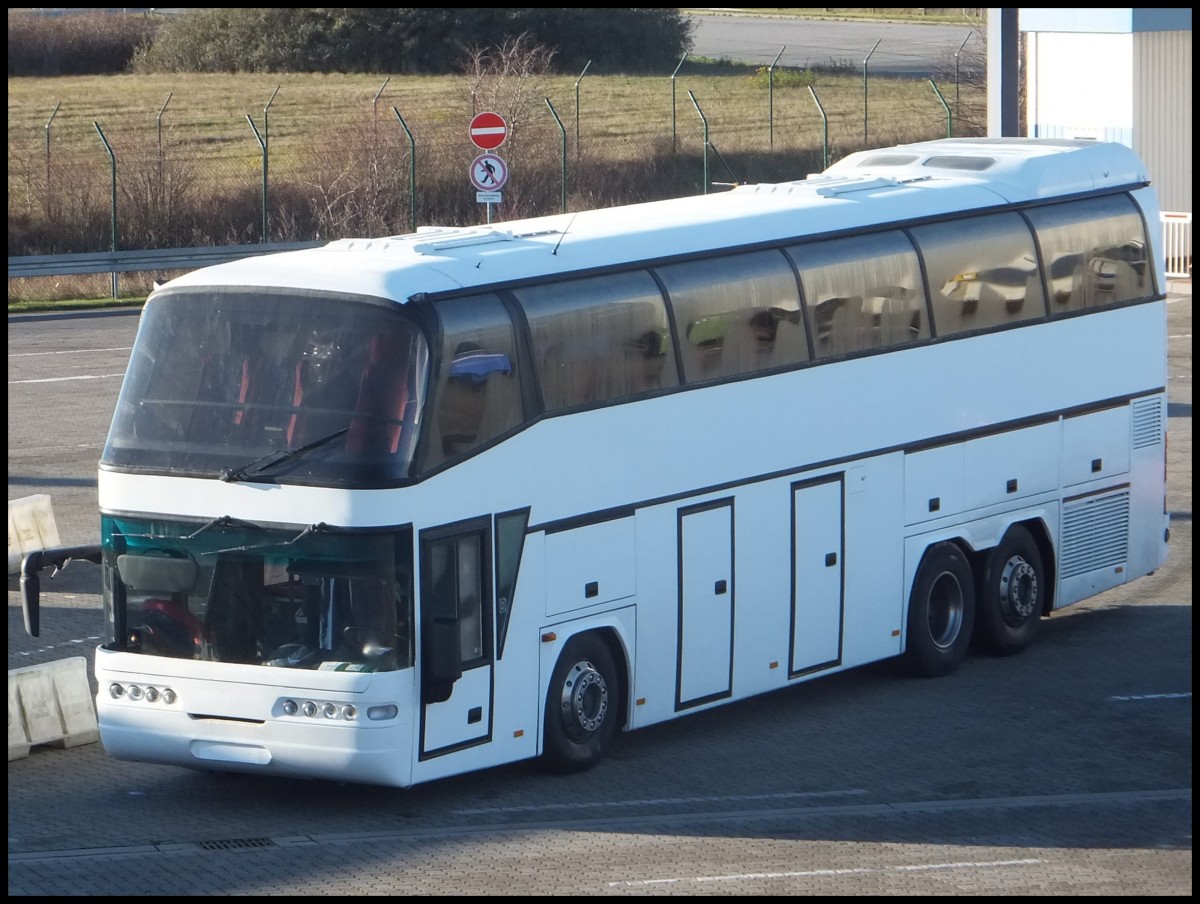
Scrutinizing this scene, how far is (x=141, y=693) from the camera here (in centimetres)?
1131

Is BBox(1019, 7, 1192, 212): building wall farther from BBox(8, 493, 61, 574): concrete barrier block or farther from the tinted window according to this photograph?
the tinted window

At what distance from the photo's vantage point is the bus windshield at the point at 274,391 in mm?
10930

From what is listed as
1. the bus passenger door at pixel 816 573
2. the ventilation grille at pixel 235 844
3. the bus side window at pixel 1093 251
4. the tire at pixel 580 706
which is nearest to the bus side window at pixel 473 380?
the tire at pixel 580 706

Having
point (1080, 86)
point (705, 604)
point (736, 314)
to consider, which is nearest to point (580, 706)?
point (705, 604)

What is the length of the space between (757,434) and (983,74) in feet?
141

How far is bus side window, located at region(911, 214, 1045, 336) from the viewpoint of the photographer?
14695 millimetres

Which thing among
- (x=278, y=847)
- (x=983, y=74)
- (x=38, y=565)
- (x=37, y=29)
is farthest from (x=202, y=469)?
(x=37, y=29)

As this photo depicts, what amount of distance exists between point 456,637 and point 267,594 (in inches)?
42.0

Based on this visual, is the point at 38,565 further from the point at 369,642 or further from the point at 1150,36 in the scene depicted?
the point at 1150,36

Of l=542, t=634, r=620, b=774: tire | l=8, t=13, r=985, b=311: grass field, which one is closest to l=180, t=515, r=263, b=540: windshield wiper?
l=542, t=634, r=620, b=774: tire

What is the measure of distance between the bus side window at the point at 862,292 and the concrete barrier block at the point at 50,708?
17.7 feet

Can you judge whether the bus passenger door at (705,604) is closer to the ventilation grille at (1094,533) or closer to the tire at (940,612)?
the tire at (940,612)

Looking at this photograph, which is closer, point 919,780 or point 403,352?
point 403,352

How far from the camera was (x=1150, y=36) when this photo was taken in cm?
3731
